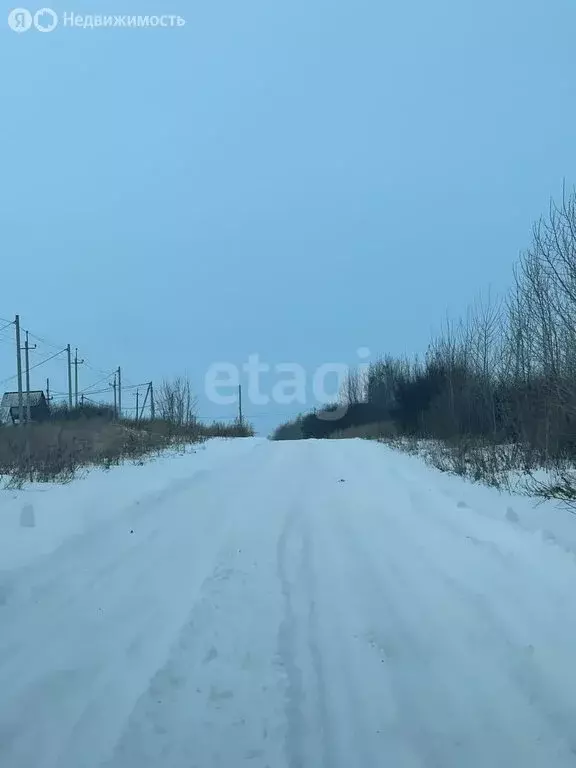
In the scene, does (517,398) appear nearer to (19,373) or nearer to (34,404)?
(19,373)

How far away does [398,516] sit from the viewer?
10.7 meters

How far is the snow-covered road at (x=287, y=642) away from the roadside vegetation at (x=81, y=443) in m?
5.20

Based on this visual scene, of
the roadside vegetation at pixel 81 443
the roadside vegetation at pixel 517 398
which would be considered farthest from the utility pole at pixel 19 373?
the roadside vegetation at pixel 517 398

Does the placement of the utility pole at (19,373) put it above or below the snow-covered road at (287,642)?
above

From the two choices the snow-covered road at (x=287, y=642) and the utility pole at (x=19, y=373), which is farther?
the utility pole at (x=19, y=373)

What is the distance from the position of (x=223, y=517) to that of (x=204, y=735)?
709 centimetres

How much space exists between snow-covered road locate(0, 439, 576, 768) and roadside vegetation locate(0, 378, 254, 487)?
17.0ft

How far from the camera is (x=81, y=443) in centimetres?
2323

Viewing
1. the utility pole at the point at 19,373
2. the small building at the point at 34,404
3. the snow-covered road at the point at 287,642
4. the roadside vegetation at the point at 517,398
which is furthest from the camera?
the small building at the point at 34,404

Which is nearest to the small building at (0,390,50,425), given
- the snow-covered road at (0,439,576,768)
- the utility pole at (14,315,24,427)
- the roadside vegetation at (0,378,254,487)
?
the roadside vegetation at (0,378,254,487)

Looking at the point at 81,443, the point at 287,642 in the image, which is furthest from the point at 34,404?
the point at 287,642

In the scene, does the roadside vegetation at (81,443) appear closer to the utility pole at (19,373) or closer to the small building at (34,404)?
the utility pole at (19,373)

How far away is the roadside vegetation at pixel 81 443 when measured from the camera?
49.4ft

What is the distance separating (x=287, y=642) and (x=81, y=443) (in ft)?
64.2
